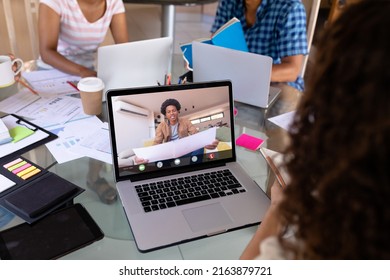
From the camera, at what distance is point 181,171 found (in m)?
0.97

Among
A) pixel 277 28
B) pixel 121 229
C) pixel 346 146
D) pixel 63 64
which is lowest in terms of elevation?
pixel 121 229

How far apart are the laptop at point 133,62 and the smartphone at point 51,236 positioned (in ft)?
1.96

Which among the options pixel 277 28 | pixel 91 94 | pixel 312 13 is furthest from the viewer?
pixel 312 13

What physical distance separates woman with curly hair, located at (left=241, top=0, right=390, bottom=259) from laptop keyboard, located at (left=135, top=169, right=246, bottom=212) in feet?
1.22

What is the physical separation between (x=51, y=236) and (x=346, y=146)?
622 mm

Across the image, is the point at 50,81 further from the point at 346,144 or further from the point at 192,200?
the point at 346,144

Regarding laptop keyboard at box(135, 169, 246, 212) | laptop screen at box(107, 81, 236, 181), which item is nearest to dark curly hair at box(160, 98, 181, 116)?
laptop screen at box(107, 81, 236, 181)

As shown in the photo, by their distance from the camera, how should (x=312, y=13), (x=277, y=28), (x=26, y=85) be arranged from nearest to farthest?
(x=26, y=85) → (x=277, y=28) → (x=312, y=13)

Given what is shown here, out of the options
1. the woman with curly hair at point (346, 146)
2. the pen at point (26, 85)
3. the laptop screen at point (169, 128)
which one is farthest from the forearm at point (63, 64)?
the woman with curly hair at point (346, 146)

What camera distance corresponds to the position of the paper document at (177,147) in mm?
940

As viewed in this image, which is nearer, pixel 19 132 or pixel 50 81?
pixel 19 132

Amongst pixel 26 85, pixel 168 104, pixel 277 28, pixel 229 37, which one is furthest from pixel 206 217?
pixel 277 28

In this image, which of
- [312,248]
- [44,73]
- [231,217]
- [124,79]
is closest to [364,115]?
Answer: [312,248]

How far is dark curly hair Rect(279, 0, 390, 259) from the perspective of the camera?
0.42 m
